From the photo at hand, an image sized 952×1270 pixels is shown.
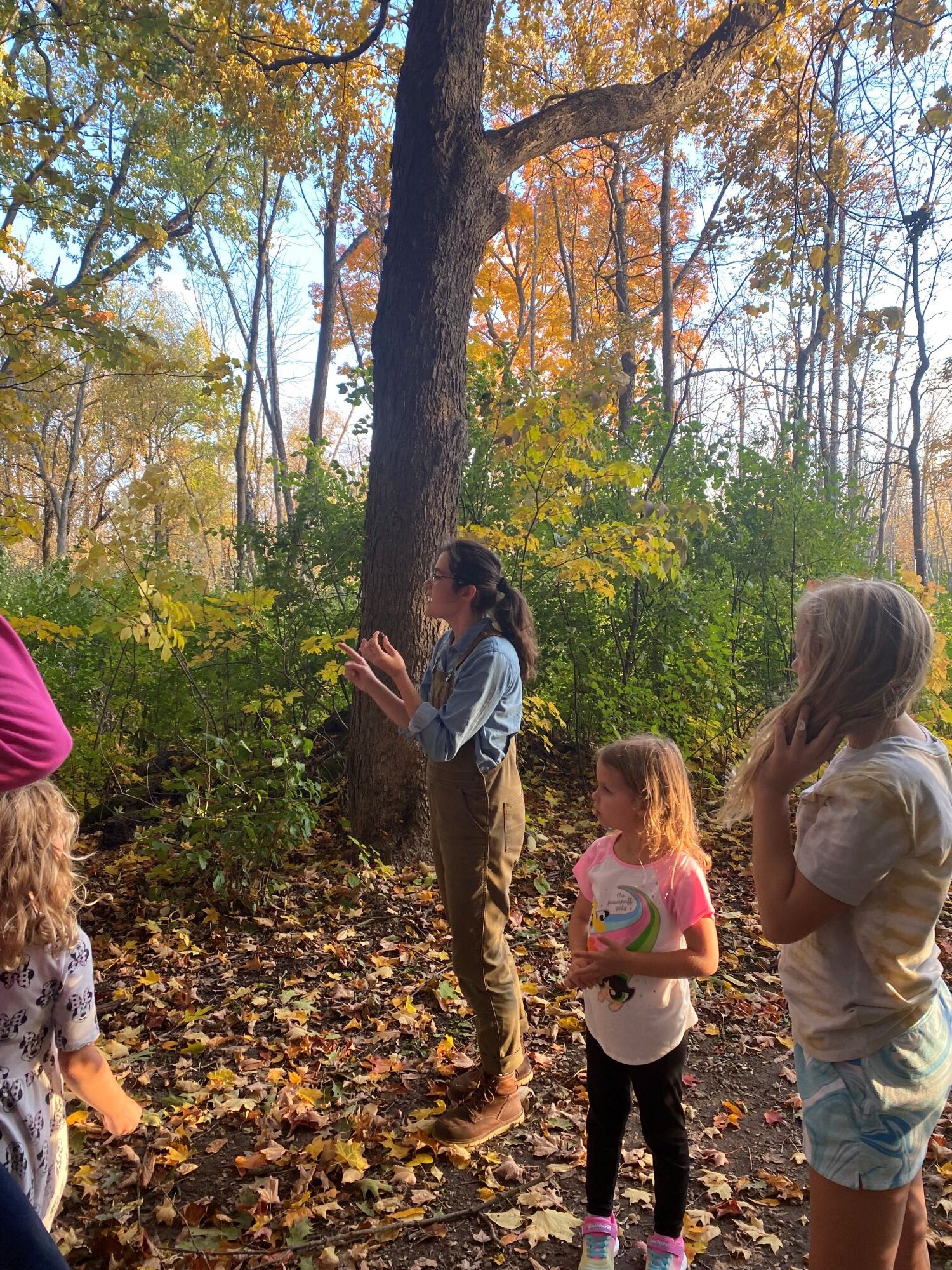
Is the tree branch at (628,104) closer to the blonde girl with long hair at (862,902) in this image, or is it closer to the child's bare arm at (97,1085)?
the blonde girl with long hair at (862,902)

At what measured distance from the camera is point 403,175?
15.6 ft

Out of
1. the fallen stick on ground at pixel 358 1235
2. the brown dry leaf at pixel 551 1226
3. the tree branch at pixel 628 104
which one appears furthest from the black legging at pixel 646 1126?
the tree branch at pixel 628 104

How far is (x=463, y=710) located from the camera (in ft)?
8.46

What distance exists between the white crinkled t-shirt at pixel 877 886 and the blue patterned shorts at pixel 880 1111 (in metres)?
0.03

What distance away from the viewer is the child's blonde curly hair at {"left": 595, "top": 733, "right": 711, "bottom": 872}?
2107 mm

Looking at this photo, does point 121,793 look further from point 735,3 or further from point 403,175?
point 735,3

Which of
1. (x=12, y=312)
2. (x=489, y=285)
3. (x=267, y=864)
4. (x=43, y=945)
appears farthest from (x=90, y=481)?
(x=43, y=945)

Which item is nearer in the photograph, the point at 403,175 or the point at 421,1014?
the point at 421,1014

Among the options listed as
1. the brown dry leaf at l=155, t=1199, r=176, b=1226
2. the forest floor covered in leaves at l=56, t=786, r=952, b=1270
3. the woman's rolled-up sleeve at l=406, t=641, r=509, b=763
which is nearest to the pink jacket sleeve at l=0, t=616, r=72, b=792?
the woman's rolled-up sleeve at l=406, t=641, r=509, b=763

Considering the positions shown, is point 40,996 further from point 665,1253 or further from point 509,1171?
point 509,1171

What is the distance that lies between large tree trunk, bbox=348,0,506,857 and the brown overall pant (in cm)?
200

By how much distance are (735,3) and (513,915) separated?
636 cm

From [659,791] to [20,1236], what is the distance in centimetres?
161

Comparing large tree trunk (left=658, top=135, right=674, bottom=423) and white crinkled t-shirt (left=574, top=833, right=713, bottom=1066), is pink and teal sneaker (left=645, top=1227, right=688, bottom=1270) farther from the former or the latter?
large tree trunk (left=658, top=135, right=674, bottom=423)
